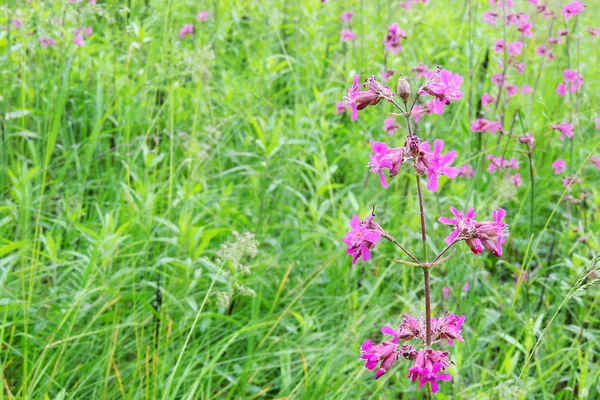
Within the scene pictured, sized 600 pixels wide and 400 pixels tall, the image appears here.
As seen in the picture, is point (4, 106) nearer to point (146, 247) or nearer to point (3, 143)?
point (3, 143)

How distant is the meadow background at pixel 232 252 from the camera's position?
2.07 metres

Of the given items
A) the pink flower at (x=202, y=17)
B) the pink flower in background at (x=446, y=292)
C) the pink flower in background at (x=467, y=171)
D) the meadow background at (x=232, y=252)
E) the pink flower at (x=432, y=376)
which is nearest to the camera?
the pink flower at (x=432, y=376)

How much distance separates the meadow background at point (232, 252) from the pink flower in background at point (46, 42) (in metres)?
0.09

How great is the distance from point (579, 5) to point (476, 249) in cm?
218

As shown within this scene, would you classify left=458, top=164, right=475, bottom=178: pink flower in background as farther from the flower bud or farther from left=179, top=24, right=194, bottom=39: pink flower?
the flower bud

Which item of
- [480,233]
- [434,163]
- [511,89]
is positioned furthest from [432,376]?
[511,89]

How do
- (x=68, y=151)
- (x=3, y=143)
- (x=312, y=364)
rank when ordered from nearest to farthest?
(x=312, y=364) → (x=3, y=143) → (x=68, y=151)

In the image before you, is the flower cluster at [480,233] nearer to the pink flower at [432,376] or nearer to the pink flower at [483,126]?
the pink flower at [432,376]

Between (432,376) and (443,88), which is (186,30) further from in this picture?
(432,376)

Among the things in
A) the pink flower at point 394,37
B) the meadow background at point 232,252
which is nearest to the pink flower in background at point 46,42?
the meadow background at point 232,252

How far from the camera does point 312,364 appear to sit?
7.44ft

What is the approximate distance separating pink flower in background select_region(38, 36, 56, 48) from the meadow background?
9 centimetres

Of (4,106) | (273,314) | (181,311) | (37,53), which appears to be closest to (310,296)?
(273,314)

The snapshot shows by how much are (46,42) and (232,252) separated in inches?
79.7
